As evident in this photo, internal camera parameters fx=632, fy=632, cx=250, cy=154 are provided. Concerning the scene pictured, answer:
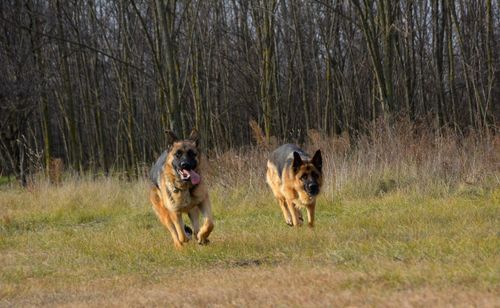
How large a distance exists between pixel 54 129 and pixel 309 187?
39342 mm

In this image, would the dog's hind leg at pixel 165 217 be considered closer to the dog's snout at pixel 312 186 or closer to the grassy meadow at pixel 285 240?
the grassy meadow at pixel 285 240

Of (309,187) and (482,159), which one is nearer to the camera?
(309,187)

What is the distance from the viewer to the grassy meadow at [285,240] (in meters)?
4.84

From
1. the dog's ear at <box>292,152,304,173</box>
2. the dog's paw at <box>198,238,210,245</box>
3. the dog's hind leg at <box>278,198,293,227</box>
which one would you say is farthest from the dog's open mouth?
the dog's hind leg at <box>278,198,293,227</box>

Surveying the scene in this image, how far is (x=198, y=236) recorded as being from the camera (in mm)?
7824

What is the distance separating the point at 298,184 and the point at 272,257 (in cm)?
234

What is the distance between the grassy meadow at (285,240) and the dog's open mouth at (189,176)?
2.62 ft

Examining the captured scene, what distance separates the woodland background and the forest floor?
3336 millimetres

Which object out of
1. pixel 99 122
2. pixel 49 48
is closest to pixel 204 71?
pixel 99 122

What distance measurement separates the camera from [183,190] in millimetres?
7941

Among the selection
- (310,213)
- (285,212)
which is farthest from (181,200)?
(285,212)

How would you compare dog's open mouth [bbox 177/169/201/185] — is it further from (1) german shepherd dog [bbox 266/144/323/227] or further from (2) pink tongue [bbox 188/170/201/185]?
(1) german shepherd dog [bbox 266/144/323/227]

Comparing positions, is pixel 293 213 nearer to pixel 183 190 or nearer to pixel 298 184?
pixel 298 184

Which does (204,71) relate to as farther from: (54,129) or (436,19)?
(54,129)
